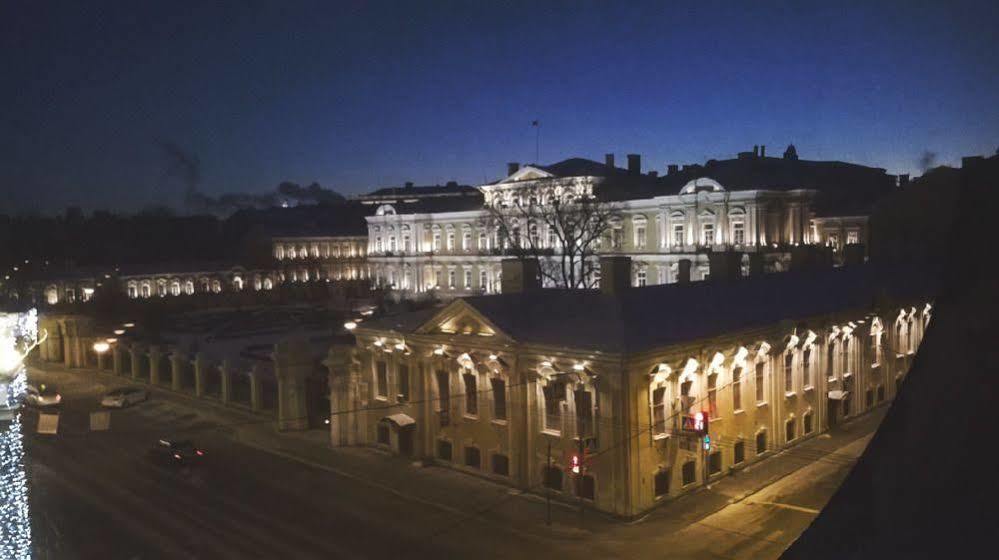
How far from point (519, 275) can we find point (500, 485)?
7.88 metres

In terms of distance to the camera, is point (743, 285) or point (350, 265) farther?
point (350, 265)

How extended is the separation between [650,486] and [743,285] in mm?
9565

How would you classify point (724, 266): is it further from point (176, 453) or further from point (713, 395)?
point (176, 453)

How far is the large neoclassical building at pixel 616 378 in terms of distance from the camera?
1986cm

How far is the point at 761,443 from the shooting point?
23.9 m

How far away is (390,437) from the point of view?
2578 centimetres

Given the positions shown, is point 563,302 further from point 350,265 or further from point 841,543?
point 350,265

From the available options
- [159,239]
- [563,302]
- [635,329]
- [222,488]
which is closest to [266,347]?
[222,488]

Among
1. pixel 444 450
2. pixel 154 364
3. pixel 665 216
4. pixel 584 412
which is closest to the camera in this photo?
pixel 584 412

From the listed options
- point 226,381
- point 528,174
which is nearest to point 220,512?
point 226,381

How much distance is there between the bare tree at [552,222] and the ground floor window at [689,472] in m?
32.6

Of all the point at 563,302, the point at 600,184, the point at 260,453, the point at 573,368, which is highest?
the point at 600,184

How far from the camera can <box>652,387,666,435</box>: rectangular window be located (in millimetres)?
20266

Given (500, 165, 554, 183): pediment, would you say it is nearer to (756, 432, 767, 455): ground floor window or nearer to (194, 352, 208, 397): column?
(194, 352, 208, 397): column
